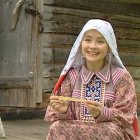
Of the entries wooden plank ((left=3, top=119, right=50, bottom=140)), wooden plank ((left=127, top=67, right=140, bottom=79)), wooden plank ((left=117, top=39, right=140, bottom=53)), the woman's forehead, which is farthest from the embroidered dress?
wooden plank ((left=127, top=67, right=140, bottom=79))

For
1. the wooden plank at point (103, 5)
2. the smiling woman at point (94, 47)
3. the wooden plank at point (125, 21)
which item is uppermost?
the wooden plank at point (103, 5)

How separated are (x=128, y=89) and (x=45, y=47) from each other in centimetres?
407

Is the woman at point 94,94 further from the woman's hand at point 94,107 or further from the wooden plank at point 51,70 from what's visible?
the wooden plank at point 51,70

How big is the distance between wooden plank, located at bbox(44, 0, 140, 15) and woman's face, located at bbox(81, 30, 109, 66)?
13.2ft

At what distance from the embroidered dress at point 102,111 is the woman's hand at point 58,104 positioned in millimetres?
34

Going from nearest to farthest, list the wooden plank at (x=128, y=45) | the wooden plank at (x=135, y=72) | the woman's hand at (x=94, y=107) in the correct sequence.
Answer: the woman's hand at (x=94, y=107) < the wooden plank at (x=128, y=45) < the wooden plank at (x=135, y=72)

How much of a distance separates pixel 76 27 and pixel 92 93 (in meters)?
4.41

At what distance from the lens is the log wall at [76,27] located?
671 cm

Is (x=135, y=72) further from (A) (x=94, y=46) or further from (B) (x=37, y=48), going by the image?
(A) (x=94, y=46)

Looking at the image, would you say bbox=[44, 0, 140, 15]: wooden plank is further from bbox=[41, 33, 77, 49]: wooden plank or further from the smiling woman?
the smiling woman

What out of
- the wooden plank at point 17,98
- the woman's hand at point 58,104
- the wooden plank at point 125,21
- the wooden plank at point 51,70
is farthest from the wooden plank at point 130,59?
the woman's hand at point 58,104

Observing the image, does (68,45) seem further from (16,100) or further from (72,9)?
(16,100)

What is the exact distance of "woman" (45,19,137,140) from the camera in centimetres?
254

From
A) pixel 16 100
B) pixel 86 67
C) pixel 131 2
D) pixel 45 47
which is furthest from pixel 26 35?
pixel 86 67
